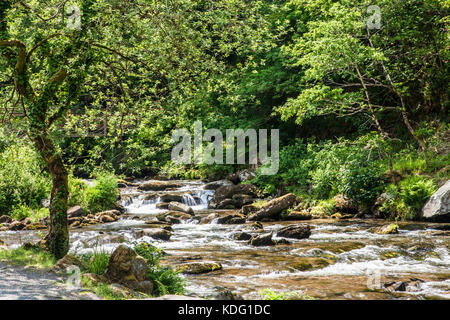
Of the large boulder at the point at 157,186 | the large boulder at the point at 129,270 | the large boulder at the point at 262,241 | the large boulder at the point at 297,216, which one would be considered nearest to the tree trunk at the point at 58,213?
the large boulder at the point at 129,270

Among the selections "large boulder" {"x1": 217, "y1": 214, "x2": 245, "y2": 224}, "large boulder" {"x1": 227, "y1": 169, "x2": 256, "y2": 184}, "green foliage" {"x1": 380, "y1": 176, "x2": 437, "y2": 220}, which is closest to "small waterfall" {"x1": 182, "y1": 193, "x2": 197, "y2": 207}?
"large boulder" {"x1": 227, "y1": 169, "x2": 256, "y2": 184}

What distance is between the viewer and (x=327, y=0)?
16984 millimetres

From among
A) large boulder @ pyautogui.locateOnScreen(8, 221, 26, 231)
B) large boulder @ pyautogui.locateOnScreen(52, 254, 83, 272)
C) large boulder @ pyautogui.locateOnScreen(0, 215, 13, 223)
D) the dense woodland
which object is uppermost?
the dense woodland

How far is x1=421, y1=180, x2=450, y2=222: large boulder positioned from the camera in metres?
12.5

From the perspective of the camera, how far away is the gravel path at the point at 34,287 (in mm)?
4688

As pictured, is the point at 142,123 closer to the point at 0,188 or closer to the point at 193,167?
the point at 0,188

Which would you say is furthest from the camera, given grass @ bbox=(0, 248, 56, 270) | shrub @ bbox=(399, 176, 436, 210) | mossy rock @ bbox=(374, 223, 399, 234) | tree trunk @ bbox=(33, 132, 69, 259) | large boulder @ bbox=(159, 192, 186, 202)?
large boulder @ bbox=(159, 192, 186, 202)

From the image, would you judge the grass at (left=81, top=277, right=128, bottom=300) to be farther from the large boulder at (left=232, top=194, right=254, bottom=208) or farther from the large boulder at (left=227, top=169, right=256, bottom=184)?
the large boulder at (left=227, top=169, right=256, bottom=184)

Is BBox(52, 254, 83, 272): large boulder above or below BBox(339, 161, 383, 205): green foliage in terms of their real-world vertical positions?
below

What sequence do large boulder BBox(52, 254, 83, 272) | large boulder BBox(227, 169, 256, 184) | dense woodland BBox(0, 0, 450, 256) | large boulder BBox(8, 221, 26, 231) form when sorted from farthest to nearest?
large boulder BBox(227, 169, 256, 184) → large boulder BBox(8, 221, 26, 231) → dense woodland BBox(0, 0, 450, 256) → large boulder BBox(52, 254, 83, 272)

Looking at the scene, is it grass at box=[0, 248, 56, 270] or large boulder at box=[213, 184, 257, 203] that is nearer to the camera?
grass at box=[0, 248, 56, 270]

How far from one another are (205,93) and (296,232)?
6.07 m

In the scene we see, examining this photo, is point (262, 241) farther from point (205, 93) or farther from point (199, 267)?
point (205, 93)

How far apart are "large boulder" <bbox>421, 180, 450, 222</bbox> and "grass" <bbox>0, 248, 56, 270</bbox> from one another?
11.3 metres
